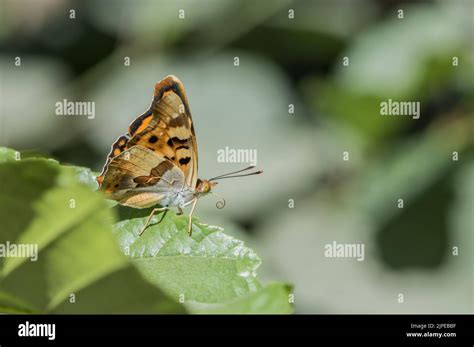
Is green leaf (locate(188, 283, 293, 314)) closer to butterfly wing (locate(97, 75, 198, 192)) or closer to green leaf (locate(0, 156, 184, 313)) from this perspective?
green leaf (locate(0, 156, 184, 313))

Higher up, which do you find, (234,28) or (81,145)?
(234,28)

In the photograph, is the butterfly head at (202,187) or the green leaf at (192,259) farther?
the butterfly head at (202,187)

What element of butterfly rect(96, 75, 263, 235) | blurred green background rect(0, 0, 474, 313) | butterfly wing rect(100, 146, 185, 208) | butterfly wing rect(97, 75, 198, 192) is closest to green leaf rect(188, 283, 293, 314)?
butterfly wing rect(100, 146, 185, 208)

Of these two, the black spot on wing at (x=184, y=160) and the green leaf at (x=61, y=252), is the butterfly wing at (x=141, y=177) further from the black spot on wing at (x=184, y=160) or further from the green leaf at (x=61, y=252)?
the green leaf at (x=61, y=252)

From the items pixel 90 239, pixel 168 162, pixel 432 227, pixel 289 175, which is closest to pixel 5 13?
pixel 289 175

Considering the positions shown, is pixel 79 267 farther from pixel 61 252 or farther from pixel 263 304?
pixel 263 304

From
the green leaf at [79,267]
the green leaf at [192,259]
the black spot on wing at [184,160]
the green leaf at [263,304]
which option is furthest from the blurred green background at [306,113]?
the green leaf at [263,304]
